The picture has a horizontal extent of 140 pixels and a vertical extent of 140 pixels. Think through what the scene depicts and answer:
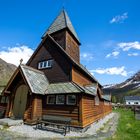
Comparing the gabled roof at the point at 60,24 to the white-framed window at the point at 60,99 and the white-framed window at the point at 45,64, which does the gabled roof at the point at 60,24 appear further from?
the white-framed window at the point at 60,99

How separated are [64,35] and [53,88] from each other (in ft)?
26.6

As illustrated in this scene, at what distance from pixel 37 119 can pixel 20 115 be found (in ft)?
10.2

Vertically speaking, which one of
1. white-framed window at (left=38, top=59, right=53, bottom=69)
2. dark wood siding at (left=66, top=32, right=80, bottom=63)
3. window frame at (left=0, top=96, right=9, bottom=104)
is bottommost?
window frame at (left=0, top=96, right=9, bottom=104)

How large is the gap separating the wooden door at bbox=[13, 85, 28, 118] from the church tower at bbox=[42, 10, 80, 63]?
7474 mm

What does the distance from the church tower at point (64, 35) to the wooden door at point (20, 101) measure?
747 centimetres

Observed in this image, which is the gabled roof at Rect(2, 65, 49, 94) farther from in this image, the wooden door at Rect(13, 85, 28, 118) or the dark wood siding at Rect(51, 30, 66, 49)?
the dark wood siding at Rect(51, 30, 66, 49)

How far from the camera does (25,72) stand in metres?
16.2

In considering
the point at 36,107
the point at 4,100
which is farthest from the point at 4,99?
the point at 36,107

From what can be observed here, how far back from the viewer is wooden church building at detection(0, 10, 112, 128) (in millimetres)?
14461

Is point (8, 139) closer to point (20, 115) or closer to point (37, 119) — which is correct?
point (37, 119)

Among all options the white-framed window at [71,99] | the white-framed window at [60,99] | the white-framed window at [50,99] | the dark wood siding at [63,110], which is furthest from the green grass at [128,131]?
the white-framed window at [50,99]

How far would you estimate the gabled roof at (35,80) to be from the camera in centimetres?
1538

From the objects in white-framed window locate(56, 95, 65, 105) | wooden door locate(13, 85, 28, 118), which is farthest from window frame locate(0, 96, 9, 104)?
white-framed window locate(56, 95, 65, 105)

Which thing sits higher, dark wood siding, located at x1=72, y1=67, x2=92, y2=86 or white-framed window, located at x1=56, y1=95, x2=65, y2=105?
dark wood siding, located at x1=72, y1=67, x2=92, y2=86
